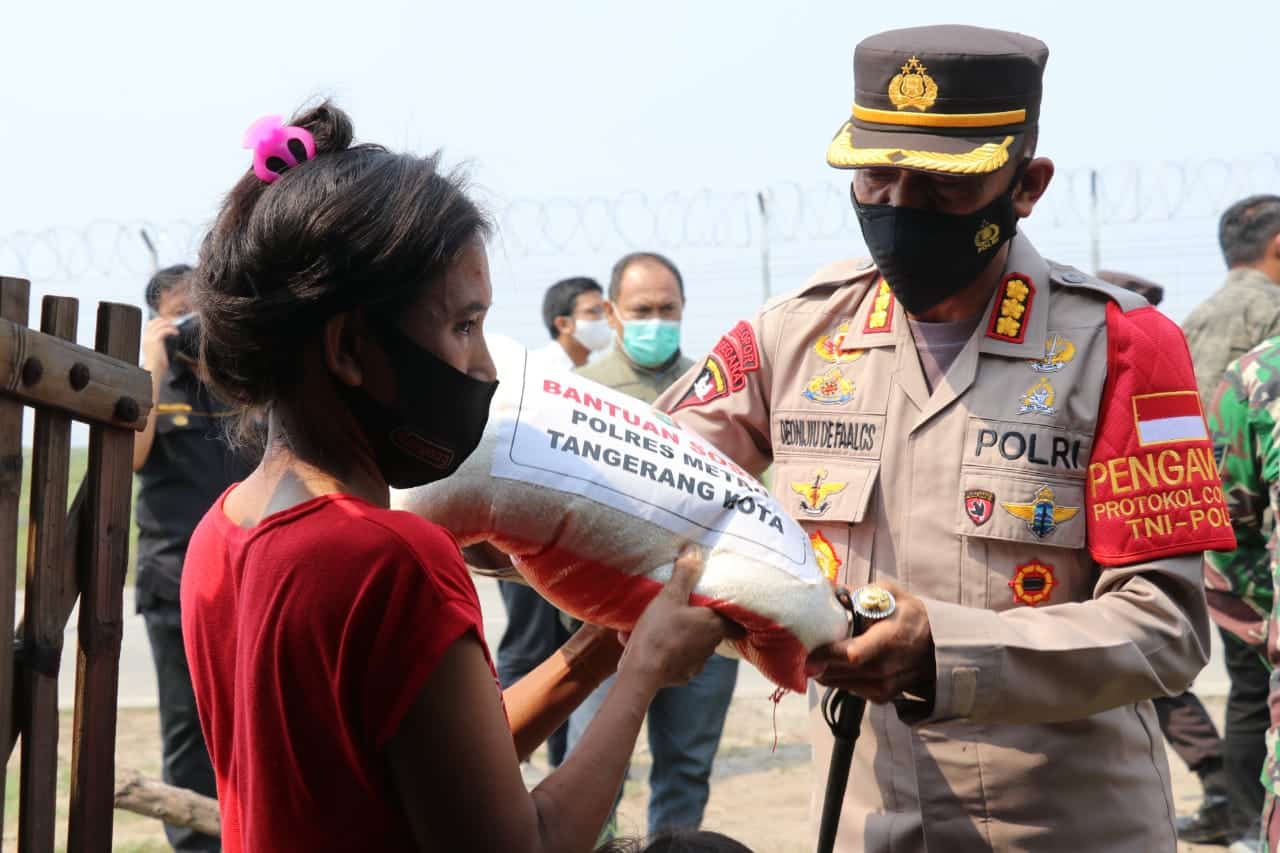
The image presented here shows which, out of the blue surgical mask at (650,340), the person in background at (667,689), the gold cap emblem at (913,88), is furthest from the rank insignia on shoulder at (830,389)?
the blue surgical mask at (650,340)

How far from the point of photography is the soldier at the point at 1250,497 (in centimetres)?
382

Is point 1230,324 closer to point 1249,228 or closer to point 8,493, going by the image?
point 1249,228

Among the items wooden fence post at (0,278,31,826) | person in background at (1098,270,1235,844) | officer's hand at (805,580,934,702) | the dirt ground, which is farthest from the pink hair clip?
person in background at (1098,270,1235,844)

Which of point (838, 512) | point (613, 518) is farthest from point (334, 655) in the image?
point (838, 512)

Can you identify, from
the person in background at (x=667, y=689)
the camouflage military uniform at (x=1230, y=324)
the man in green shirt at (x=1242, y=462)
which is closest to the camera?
the man in green shirt at (x=1242, y=462)

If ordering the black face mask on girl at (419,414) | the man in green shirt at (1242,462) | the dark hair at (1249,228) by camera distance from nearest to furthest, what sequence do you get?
the black face mask on girl at (419,414), the man in green shirt at (1242,462), the dark hair at (1249,228)

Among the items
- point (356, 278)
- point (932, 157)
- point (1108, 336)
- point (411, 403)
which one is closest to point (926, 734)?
point (1108, 336)

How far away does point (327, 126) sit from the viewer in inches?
68.4

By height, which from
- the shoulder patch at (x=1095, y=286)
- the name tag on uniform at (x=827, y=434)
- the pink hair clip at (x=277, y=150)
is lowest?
the name tag on uniform at (x=827, y=434)

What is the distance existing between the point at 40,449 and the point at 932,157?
1502 mm

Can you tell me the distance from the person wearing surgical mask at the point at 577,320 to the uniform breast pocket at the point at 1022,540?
5305 millimetres

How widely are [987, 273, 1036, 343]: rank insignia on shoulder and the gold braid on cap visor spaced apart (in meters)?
0.22

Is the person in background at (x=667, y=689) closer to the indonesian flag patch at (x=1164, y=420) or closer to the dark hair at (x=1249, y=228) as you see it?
the dark hair at (x=1249, y=228)

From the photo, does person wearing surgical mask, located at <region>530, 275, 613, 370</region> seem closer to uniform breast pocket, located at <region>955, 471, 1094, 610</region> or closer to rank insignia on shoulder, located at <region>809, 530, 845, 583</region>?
rank insignia on shoulder, located at <region>809, 530, 845, 583</region>
